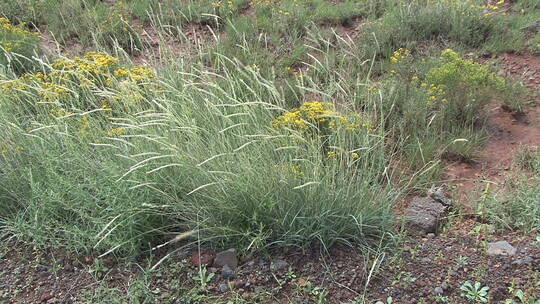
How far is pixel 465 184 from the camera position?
4.18 metres

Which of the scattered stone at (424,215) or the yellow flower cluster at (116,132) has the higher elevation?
the yellow flower cluster at (116,132)

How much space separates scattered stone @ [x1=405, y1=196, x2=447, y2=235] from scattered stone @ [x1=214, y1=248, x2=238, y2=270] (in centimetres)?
117

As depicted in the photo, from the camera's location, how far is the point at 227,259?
120 inches

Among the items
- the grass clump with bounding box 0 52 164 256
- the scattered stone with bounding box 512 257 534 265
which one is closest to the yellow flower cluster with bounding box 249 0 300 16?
the grass clump with bounding box 0 52 164 256

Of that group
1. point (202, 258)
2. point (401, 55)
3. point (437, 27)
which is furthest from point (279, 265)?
point (437, 27)

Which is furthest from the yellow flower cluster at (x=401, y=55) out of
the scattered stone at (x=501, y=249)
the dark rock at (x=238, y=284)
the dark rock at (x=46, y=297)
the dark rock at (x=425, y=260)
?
the dark rock at (x=46, y=297)

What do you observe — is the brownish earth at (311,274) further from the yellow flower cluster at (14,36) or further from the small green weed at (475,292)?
the yellow flower cluster at (14,36)

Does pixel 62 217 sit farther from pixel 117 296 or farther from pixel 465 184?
pixel 465 184

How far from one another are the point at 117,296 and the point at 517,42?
489 cm

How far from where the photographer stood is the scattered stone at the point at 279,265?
3.02 meters

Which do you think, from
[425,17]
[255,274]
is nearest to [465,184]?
[255,274]

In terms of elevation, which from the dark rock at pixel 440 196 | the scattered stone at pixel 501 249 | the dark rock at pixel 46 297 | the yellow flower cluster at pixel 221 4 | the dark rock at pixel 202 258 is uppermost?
the yellow flower cluster at pixel 221 4

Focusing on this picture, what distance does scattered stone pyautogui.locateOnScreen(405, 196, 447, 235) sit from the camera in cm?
341

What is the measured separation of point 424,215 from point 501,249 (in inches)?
20.7
